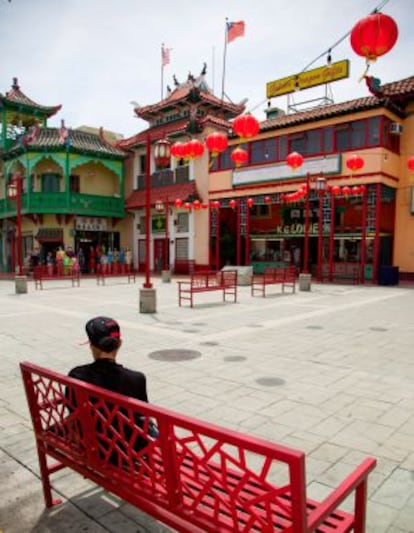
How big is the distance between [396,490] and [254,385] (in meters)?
2.50

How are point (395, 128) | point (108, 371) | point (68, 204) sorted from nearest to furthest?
point (108, 371) → point (395, 128) → point (68, 204)

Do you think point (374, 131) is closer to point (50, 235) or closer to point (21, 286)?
point (21, 286)

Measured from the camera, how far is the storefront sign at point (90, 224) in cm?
2903

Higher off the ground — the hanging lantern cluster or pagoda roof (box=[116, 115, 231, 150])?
pagoda roof (box=[116, 115, 231, 150])

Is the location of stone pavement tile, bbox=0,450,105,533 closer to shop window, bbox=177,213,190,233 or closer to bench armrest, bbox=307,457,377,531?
bench armrest, bbox=307,457,377,531

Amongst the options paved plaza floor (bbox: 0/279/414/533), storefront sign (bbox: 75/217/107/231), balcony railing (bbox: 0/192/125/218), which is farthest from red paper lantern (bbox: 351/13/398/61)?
storefront sign (bbox: 75/217/107/231)

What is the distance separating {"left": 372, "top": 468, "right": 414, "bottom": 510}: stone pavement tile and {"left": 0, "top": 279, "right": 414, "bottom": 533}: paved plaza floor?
0.04 feet

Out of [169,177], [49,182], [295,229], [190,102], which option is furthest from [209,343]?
[49,182]

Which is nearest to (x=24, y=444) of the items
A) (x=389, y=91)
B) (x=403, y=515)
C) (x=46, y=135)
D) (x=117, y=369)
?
(x=117, y=369)

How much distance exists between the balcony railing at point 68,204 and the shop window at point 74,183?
6.47ft

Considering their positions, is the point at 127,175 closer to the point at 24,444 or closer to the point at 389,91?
the point at 389,91

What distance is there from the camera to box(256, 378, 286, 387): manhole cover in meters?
5.51

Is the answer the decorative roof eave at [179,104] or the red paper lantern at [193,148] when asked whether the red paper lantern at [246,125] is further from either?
the decorative roof eave at [179,104]

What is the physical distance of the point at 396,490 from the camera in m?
3.10
